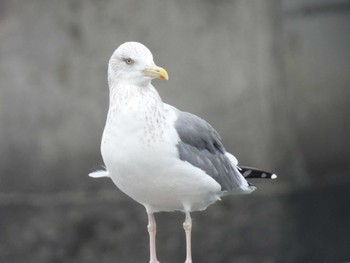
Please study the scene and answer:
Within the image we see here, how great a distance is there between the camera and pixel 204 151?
4926mm

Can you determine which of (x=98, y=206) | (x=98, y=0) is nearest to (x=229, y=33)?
(x=98, y=0)

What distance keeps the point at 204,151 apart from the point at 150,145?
359mm

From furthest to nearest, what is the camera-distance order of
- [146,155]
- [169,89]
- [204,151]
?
[169,89] → [204,151] → [146,155]

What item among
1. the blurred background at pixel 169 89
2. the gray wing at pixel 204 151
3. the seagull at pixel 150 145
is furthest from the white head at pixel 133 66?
the blurred background at pixel 169 89

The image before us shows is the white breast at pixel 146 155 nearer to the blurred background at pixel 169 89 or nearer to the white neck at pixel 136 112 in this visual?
the white neck at pixel 136 112

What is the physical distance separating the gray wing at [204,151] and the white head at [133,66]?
23cm

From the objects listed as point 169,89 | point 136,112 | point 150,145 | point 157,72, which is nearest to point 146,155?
point 150,145

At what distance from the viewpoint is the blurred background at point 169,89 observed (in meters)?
7.14

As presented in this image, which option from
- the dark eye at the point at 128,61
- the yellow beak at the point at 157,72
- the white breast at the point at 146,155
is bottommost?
the white breast at the point at 146,155

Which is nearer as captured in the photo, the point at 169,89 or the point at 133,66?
the point at 133,66

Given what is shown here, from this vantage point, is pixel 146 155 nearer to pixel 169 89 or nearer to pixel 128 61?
pixel 128 61

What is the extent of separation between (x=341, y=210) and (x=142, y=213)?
1.13 meters

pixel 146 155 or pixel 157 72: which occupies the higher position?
pixel 157 72

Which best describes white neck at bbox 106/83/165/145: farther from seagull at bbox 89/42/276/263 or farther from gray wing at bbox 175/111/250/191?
gray wing at bbox 175/111/250/191
